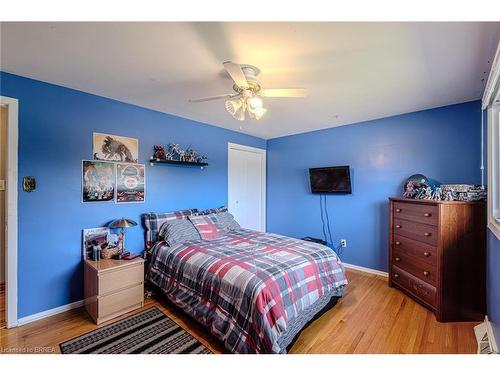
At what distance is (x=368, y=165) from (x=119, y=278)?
357 centimetres

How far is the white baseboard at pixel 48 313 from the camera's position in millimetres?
2082

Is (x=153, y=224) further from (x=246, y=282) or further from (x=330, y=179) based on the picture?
(x=330, y=179)

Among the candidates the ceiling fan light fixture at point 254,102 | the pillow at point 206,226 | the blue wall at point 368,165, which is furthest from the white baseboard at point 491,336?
the pillow at point 206,226

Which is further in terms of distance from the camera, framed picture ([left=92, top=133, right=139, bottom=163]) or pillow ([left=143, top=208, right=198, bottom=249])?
pillow ([left=143, top=208, right=198, bottom=249])

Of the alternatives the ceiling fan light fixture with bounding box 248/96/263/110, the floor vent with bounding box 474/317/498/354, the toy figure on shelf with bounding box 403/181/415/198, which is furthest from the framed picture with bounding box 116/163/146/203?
the floor vent with bounding box 474/317/498/354

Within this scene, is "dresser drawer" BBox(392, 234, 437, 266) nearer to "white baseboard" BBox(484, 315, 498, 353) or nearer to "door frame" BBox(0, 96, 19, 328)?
"white baseboard" BBox(484, 315, 498, 353)

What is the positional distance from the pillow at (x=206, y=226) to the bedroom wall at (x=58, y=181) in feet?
2.12

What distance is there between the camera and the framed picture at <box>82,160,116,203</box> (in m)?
2.43

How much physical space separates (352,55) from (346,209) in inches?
99.5

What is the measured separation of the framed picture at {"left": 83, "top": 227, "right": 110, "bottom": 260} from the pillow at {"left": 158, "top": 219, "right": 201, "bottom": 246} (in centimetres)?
59

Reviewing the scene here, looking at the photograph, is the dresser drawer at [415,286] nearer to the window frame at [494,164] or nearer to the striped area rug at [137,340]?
the window frame at [494,164]

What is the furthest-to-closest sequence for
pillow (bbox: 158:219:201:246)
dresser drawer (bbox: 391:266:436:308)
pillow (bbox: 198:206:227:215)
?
1. pillow (bbox: 198:206:227:215)
2. pillow (bbox: 158:219:201:246)
3. dresser drawer (bbox: 391:266:436:308)

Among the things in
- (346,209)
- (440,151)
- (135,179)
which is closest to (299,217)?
(346,209)

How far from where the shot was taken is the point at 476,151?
100 inches
